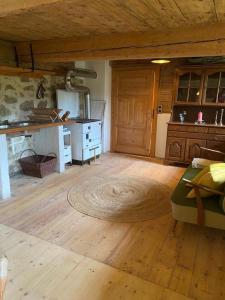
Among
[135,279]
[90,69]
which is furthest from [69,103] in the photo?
[135,279]

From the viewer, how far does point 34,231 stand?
2447mm

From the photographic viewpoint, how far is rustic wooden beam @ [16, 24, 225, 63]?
7.67 feet

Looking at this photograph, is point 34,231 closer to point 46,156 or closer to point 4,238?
point 4,238

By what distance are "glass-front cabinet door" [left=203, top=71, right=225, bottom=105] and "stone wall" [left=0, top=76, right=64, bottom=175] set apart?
2.96 m

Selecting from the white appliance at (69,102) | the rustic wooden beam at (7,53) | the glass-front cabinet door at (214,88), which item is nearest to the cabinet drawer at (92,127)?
the white appliance at (69,102)

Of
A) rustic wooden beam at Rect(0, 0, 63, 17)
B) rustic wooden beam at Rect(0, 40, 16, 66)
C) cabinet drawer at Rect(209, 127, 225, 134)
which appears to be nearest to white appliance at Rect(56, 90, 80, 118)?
rustic wooden beam at Rect(0, 40, 16, 66)

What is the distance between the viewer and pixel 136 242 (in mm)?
2316

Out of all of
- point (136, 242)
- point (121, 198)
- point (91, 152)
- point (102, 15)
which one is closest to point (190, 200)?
point (136, 242)

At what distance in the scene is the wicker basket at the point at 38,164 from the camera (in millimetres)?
3881

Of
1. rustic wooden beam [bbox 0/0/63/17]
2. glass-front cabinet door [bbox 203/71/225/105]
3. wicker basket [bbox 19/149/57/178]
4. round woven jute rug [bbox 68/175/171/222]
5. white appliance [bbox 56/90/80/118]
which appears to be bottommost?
round woven jute rug [bbox 68/175/171/222]

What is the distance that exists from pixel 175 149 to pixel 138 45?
2.45 meters

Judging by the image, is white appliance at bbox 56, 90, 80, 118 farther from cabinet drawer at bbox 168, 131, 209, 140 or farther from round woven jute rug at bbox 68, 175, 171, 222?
cabinet drawer at bbox 168, 131, 209, 140

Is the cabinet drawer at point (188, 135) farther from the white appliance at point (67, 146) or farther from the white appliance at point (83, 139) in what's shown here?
the white appliance at point (67, 146)

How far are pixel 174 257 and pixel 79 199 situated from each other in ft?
4.99
